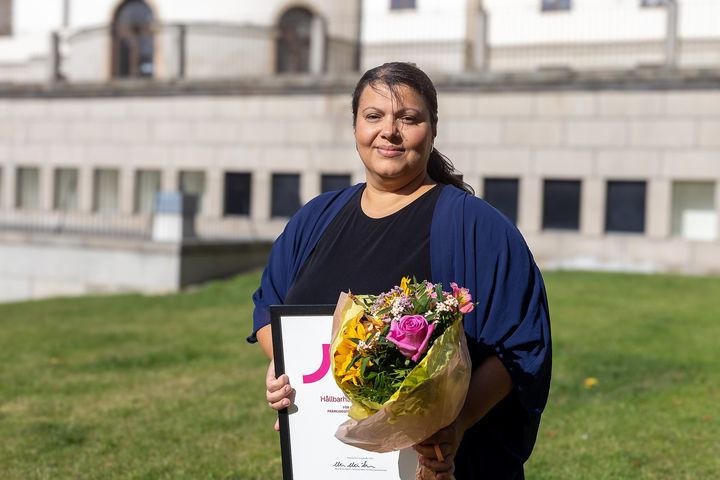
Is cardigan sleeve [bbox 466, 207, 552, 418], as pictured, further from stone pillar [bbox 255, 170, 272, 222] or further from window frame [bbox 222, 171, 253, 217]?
window frame [bbox 222, 171, 253, 217]

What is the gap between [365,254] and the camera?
11.5ft

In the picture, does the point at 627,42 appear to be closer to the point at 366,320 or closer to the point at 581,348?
the point at 581,348

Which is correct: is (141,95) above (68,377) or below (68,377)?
above

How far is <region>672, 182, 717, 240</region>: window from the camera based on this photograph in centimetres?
2252

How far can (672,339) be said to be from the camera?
1232 cm

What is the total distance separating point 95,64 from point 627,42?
15608 millimetres

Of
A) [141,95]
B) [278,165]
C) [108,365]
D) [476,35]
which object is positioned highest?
[476,35]

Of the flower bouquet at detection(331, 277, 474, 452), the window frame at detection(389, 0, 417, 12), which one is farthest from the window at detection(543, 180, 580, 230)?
the flower bouquet at detection(331, 277, 474, 452)

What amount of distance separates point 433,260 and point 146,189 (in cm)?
2590

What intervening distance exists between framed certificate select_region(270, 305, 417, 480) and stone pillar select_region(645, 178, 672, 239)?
2020 cm

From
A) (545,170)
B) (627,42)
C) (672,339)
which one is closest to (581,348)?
(672,339)

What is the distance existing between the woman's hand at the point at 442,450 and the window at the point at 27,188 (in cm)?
2851

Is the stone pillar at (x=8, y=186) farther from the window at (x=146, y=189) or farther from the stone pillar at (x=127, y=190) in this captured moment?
the window at (x=146, y=189)
